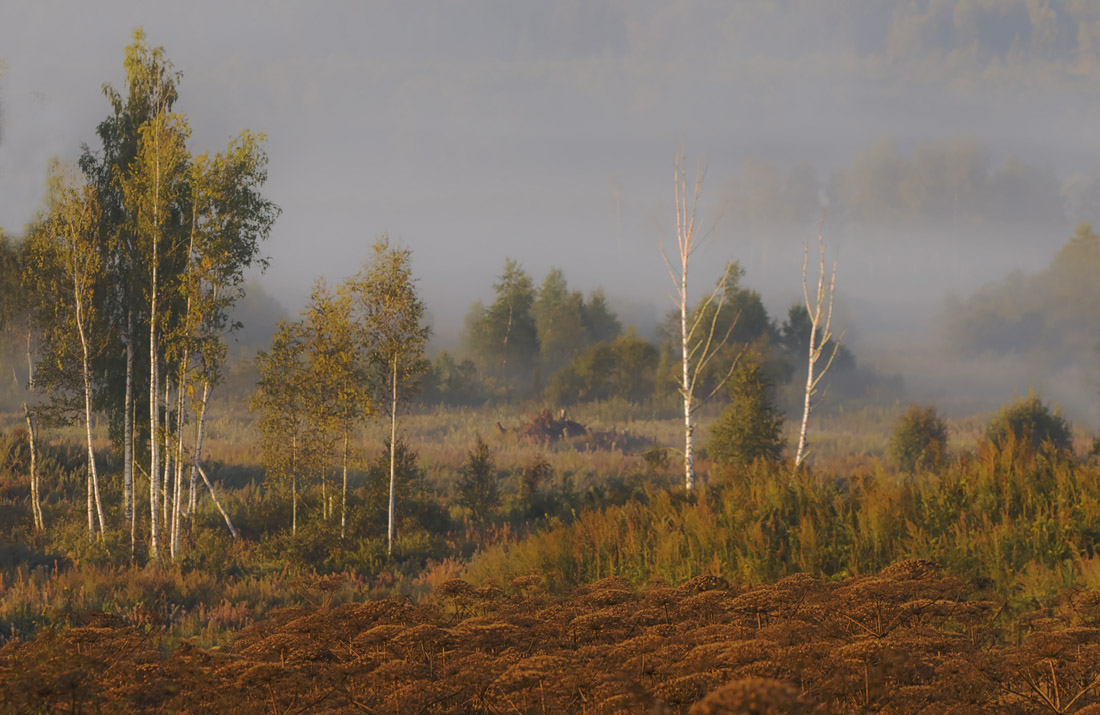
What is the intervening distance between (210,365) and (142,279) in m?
2.90

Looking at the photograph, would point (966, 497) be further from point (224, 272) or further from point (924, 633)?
point (224, 272)

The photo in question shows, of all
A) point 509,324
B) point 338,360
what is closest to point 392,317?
point 338,360

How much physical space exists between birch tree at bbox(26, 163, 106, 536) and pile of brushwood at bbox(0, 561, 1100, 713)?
51.4 ft

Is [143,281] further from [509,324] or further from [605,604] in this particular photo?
[509,324]

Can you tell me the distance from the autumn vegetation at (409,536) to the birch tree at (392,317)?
7 centimetres

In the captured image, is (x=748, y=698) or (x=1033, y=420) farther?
(x=1033, y=420)

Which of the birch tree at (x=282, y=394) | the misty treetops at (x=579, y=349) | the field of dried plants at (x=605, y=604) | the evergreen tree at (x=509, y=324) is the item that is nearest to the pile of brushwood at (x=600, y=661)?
the field of dried plants at (x=605, y=604)

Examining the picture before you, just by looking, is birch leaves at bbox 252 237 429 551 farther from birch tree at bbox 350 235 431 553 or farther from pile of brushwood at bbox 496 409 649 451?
pile of brushwood at bbox 496 409 649 451

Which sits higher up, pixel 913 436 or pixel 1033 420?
pixel 1033 420

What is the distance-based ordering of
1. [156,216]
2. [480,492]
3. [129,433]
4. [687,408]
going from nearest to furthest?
[687,408], [156,216], [129,433], [480,492]

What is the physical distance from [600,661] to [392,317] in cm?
1471

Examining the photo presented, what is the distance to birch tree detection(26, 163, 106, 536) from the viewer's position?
1823 cm

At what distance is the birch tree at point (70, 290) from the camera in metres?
18.2

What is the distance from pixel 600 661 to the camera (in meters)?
3.80
